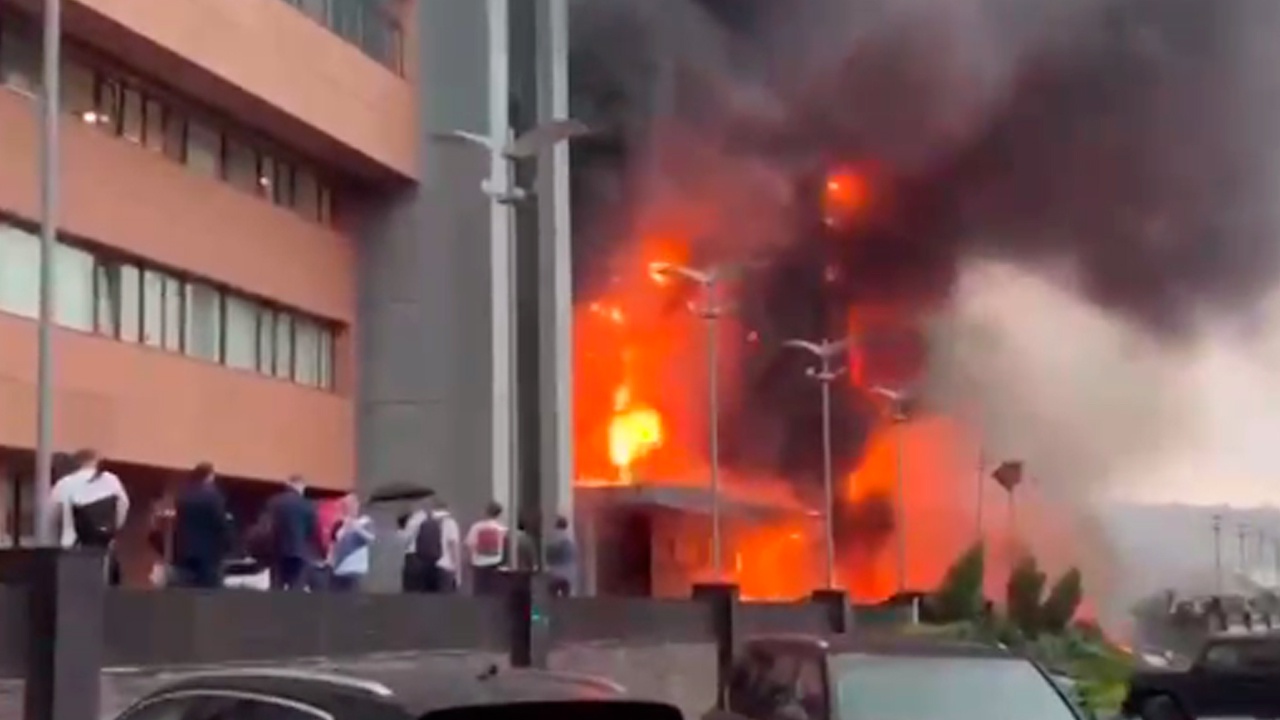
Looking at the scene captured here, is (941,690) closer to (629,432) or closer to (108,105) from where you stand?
(108,105)

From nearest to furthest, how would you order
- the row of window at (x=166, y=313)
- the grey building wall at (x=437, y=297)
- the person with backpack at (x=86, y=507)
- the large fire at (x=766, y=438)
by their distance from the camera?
the person with backpack at (x=86, y=507)
the row of window at (x=166, y=313)
the grey building wall at (x=437, y=297)
the large fire at (x=766, y=438)

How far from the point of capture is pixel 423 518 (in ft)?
73.9

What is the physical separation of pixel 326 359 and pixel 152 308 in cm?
725

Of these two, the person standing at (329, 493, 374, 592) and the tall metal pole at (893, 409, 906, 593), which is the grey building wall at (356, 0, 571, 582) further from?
the person standing at (329, 493, 374, 592)

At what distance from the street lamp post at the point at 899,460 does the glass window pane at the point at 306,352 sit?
14754mm

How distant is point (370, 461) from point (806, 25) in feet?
38.1

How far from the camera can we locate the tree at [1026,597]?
1594 inches

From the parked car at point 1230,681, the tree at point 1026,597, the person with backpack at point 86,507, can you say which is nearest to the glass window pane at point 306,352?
the tree at point 1026,597

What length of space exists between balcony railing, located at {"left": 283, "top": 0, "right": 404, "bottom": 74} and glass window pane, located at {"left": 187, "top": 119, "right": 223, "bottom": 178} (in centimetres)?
232

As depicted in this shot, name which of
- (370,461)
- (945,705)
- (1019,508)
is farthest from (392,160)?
(945,705)

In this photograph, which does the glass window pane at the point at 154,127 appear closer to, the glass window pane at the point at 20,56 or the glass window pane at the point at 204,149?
the glass window pane at the point at 204,149

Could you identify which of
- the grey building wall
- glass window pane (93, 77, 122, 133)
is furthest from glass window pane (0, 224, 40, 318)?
the grey building wall

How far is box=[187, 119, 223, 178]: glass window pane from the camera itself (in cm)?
3188

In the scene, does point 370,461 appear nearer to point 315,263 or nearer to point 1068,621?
point 315,263
